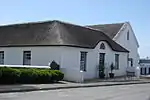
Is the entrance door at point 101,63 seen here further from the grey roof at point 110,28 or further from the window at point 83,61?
the grey roof at point 110,28

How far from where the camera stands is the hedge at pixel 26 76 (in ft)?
75.2

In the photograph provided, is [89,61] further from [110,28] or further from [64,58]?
[110,28]

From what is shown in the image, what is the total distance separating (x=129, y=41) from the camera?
4981cm

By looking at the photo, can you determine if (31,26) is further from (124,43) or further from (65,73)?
(124,43)

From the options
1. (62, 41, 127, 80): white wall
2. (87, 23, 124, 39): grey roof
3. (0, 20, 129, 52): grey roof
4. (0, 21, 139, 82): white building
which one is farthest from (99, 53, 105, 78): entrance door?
(87, 23, 124, 39): grey roof

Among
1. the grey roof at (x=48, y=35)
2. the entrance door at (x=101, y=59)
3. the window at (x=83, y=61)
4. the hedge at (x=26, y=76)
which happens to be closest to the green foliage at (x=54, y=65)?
the grey roof at (x=48, y=35)

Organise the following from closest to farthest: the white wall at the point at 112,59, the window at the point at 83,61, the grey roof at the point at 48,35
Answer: the grey roof at the point at 48,35, the window at the point at 83,61, the white wall at the point at 112,59

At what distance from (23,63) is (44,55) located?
2.91m

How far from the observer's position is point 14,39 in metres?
35.1

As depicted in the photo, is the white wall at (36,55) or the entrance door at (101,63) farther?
the entrance door at (101,63)

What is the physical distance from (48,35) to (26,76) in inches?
362

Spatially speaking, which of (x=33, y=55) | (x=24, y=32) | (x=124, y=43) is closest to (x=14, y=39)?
(x=24, y=32)

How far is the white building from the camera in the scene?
31438 mm

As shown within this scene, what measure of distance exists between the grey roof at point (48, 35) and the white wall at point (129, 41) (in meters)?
8.60
